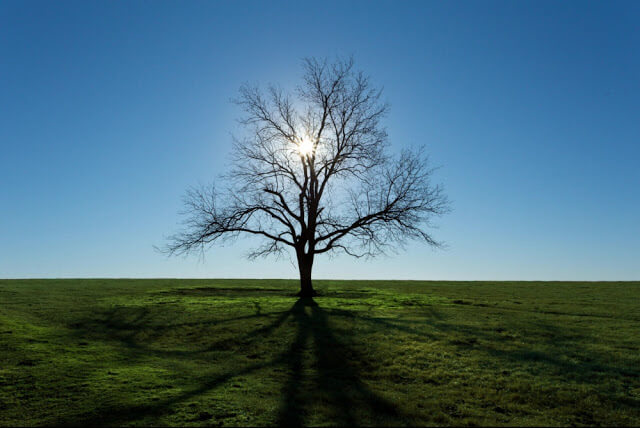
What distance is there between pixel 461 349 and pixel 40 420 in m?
11.8

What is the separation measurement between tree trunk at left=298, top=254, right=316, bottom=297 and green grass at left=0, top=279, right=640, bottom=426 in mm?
6798

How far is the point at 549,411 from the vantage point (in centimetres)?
947

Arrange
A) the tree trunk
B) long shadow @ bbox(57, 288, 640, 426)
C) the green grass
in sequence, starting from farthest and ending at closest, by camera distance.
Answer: the tree trunk
the green grass
long shadow @ bbox(57, 288, 640, 426)

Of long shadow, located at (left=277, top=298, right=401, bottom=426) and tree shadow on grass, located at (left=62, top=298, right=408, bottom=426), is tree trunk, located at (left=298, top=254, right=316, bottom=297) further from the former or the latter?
long shadow, located at (left=277, top=298, right=401, bottom=426)

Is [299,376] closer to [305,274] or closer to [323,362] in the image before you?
[323,362]

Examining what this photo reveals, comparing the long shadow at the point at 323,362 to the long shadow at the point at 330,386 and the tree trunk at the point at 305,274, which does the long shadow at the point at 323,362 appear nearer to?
the long shadow at the point at 330,386

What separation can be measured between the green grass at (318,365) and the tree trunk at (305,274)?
22.3 feet

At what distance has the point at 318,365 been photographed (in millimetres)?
13367

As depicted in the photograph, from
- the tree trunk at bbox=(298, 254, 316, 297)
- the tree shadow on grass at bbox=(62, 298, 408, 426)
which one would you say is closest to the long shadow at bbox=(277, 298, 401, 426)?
the tree shadow on grass at bbox=(62, 298, 408, 426)

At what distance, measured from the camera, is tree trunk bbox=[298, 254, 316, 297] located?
30.9 m

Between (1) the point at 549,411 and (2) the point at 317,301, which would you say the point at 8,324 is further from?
(1) the point at 549,411

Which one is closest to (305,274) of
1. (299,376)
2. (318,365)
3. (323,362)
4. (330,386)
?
(323,362)

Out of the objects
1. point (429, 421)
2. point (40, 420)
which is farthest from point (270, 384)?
point (40, 420)

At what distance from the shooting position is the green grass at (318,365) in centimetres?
929
